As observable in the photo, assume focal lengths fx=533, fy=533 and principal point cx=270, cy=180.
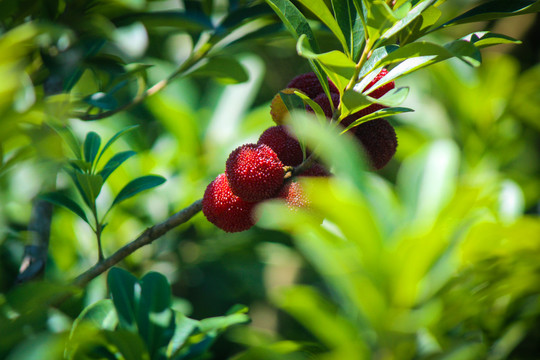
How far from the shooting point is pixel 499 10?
682 millimetres

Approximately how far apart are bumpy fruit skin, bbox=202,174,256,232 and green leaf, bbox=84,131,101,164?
0.18m

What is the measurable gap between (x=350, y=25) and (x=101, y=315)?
490mm

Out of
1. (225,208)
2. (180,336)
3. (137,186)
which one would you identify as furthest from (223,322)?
(137,186)

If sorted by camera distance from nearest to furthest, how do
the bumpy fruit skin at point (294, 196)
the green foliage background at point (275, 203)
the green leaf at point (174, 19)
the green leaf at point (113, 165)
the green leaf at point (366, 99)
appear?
the green foliage background at point (275, 203) → the green leaf at point (366, 99) → the bumpy fruit skin at point (294, 196) → the green leaf at point (113, 165) → the green leaf at point (174, 19)

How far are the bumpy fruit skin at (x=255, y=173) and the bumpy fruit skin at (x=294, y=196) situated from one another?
0.07ft

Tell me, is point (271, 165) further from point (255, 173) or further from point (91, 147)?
point (91, 147)

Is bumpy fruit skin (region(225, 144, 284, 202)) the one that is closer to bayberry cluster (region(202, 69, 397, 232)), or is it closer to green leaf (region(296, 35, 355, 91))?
bayberry cluster (region(202, 69, 397, 232))

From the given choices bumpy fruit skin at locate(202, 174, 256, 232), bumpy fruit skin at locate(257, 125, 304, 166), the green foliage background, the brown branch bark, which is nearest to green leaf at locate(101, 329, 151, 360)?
the green foliage background

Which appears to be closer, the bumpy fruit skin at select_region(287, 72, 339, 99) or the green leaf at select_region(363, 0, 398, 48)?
the green leaf at select_region(363, 0, 398, 48)

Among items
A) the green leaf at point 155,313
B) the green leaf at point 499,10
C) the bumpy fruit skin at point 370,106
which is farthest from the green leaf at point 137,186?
the green leaf at point 499,10

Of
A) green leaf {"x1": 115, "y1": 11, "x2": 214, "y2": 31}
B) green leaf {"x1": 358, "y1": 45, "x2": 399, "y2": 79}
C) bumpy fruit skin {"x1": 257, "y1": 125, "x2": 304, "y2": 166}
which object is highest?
green leaf {"x1": 358, "y1": 45, "x2": 399, "y2": 79}

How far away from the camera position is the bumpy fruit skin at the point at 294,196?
2.19 ft

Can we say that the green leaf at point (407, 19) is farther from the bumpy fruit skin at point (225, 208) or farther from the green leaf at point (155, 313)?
the green leaf at point (155, 313)

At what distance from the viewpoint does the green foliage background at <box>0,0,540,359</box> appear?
0.46m
